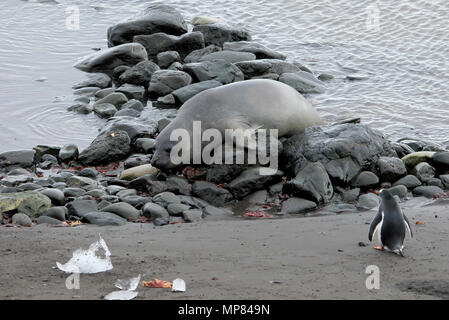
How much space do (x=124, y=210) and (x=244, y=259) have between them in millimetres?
2241

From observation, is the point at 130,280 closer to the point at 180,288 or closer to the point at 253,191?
the point at 180,288

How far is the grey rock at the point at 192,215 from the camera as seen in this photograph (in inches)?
305

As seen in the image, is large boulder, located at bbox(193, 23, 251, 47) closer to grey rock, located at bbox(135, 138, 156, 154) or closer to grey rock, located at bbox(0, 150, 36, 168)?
grey rock, located at bbox(135, 138, 156, 154)

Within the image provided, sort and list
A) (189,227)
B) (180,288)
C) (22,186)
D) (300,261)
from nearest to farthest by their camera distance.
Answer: (180,288), (300,261), (189,227), (22,186)

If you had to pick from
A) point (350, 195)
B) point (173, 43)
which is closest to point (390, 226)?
point (350, 195)

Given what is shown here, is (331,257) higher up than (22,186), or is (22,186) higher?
(331,257)

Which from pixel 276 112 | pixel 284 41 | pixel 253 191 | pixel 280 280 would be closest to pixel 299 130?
pixel 276 112

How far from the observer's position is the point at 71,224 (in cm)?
740

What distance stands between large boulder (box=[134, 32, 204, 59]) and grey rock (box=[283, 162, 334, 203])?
266 inches

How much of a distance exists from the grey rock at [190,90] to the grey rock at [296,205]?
409 centimetres

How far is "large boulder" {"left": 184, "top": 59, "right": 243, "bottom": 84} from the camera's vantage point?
12.5m

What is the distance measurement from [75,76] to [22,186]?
5288 millimetres

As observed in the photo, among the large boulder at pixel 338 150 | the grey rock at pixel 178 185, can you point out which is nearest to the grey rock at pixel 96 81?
the grey rock at pixel 178 185

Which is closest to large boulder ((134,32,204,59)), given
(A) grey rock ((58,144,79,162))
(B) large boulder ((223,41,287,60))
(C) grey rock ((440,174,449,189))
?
(B) large boulder ((223,41,287,60))
